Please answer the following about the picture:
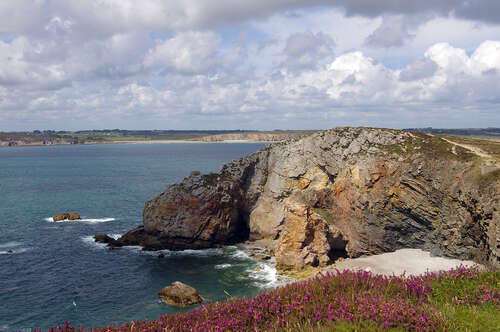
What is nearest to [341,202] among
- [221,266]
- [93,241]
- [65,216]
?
[221,266]

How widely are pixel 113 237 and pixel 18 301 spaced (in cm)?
1951

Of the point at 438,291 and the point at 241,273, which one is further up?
the point at 438,291

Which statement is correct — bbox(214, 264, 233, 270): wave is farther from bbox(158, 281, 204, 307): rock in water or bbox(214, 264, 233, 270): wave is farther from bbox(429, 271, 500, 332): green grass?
bbox(429, 271, 500, 332): green grass

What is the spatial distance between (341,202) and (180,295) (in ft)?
67.8

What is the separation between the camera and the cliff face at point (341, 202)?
32934 mm

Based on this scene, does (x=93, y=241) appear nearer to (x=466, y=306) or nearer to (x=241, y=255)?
(x=241, y=255)

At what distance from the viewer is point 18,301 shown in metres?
31.6

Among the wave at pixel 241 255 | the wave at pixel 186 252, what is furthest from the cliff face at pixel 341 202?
the wave at pixel 241 255

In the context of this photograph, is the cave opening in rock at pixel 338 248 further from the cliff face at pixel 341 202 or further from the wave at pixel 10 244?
the wave at pixel 10 244

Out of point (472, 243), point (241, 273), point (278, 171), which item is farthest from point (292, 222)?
point (472, 243)

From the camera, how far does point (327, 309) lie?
8.92m

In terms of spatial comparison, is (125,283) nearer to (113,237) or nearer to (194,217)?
(194,217)

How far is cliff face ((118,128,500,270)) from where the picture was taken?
3293 cm

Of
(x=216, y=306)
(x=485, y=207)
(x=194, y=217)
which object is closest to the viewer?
(x=216, y=306)
